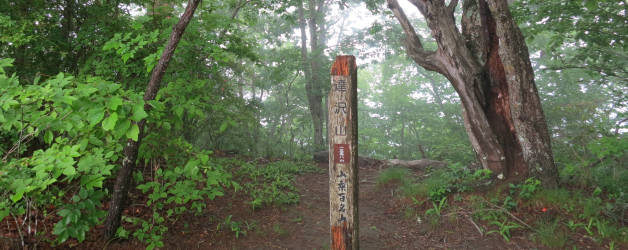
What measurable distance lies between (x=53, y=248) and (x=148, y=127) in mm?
1555

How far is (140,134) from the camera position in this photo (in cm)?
344

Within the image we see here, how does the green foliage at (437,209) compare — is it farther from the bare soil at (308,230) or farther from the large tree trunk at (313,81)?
the large tree trunk at (313,81)

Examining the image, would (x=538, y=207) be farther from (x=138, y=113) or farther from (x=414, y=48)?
(x=138, y=113)

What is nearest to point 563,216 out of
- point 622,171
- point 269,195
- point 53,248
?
point 622,171

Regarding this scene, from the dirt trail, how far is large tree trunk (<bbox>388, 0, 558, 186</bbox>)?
4.52ft

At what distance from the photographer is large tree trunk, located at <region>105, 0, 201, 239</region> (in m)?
3.37

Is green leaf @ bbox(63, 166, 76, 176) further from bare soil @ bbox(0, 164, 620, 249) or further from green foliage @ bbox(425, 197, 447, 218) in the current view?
green foliage @ bbox(425, 197, 447, 218)

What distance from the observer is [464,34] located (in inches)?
237

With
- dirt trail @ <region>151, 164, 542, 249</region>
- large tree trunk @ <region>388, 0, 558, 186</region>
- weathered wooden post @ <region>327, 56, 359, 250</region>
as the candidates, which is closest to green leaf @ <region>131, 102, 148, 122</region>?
weathered wooden post @ <region>327, 56, 359, 250</region>

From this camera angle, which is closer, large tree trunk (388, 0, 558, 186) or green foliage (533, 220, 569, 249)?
green foliage (533, 220, 569, 249)

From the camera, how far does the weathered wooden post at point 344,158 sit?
3.13 meters

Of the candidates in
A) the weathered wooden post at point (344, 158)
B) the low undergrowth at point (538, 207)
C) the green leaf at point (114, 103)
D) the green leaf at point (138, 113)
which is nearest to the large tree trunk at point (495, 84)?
the low undergrowth at point (538, 207)

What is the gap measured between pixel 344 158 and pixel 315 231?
7.57 feet

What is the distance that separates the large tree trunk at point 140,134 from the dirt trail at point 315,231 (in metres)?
0.75
